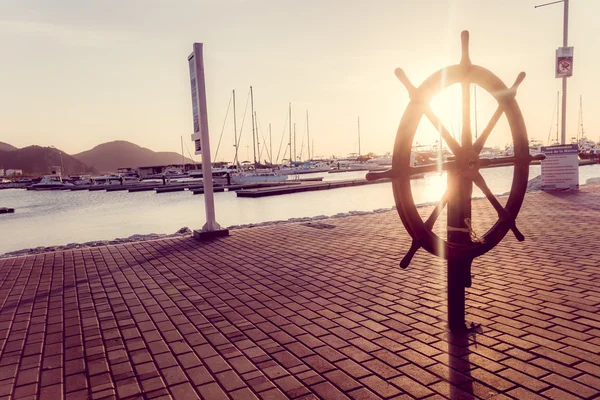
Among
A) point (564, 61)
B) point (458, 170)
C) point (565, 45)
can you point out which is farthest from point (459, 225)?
point (565, 45)

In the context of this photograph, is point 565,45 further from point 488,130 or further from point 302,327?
point 302,327

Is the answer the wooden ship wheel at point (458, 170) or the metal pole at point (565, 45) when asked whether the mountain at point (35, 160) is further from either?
the wooden ship wheel at point (458, 170)

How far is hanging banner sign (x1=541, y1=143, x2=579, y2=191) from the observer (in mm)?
12554

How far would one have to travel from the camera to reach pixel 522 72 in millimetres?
3389

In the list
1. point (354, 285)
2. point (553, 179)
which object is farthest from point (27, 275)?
point (553, 179)

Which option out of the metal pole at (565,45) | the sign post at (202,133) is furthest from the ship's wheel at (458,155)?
the metal pole at (565,45)

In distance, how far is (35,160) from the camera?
602ft

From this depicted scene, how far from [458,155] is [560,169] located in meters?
11.6

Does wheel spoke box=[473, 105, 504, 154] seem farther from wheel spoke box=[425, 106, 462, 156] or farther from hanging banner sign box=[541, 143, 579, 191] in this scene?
hanging banner sign box=[541, 143, 579, 191]

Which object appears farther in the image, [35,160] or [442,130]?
[35,160]

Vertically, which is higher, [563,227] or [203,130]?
[203,130]

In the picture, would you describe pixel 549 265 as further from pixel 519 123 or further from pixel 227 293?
pixel 227 293

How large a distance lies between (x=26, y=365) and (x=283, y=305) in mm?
2013

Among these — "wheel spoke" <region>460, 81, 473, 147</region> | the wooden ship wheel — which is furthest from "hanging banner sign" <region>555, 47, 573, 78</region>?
"wheel spoke" <region>460, 81, 473, 147</region>
